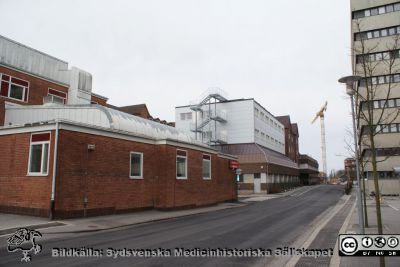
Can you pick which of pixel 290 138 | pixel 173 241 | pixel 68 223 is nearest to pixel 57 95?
pixel 68 223

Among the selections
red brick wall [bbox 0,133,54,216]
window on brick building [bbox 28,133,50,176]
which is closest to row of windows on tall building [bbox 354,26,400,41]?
window on brick building [bbox 28,133,50,176]

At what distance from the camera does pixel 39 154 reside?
1602 centimetres

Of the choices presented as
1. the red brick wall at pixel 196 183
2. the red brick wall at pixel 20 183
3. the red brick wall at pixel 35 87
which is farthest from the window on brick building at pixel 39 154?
the red brick wall at pixel 35 87

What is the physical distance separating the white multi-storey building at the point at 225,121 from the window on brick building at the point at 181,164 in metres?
28.1

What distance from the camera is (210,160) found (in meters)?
27.9

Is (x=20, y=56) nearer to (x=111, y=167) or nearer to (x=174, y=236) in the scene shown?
(x=111, y=167)

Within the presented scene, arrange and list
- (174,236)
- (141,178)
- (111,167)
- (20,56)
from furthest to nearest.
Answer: (20,56) → (141,178) → (111,167) → (174,236)

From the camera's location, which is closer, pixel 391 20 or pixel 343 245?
pixel 343 245

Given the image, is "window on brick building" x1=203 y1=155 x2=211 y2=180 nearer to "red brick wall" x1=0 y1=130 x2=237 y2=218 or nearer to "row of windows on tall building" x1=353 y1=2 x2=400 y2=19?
A: "red brick wall" x1=0 y1=130 x2=237 y2=218

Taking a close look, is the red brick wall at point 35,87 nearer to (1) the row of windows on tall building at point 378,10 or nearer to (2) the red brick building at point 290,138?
(1) the row of windows on tall building at point 378,10

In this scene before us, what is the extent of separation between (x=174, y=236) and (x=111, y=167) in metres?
7.35

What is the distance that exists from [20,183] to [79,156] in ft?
9.97

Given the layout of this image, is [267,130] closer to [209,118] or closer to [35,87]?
[209,118]

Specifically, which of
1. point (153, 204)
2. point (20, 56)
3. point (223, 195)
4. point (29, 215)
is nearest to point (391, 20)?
point (223, 195)
